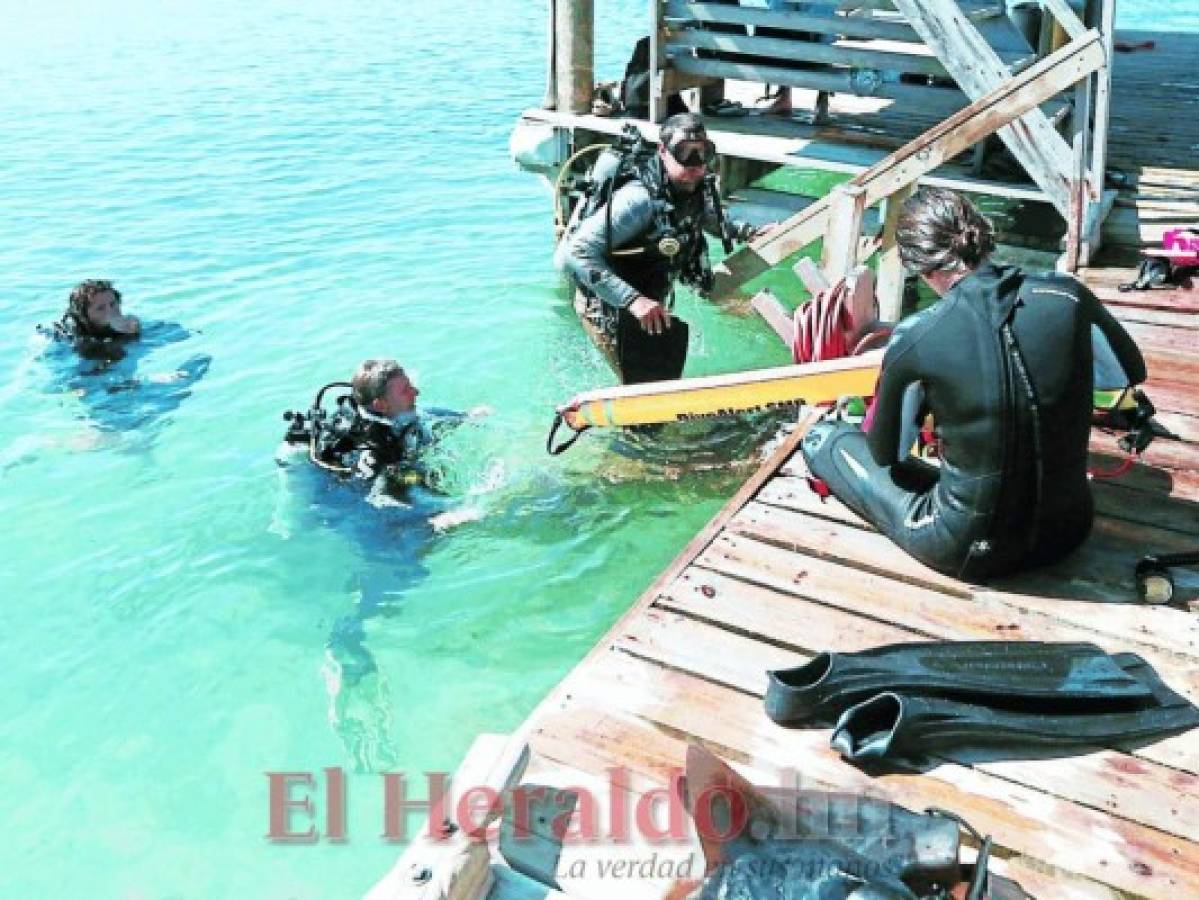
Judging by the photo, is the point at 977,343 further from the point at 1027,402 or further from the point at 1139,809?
the point at 1139,809

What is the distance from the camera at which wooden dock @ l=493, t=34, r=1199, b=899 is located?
3115 millimetres

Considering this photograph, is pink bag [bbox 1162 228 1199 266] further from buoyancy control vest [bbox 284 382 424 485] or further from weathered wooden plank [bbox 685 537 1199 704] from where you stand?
buoyancy control vest [bbox 284 382 424 485]

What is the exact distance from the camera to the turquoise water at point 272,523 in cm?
502

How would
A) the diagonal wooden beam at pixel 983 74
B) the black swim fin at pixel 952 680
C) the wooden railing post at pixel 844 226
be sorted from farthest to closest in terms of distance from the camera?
the diagonal wooden beam at pixel 983 74, the wooden railing post at pixel 844 226, the black swim fin at pixel 952 680

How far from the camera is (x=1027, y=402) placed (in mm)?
3768

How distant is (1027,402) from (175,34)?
88.4 ft

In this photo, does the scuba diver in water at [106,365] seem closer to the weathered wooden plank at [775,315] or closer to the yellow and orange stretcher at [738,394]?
the yellow and orange stretcher at [738,394]

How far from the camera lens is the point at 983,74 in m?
7.13

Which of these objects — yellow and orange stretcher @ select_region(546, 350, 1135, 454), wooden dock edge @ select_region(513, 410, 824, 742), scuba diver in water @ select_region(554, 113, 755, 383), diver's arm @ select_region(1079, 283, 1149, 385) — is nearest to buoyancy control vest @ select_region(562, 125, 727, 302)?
scuba diver in water @ select_region(554, 113, 755, 383)

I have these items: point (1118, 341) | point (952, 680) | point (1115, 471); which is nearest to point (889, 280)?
point (1115, 471)

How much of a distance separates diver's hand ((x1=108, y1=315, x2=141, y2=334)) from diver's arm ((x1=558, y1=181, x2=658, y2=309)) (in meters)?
4.23

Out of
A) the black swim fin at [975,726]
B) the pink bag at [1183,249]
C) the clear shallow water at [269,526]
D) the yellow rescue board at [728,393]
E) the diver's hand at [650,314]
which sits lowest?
the clear shallow water at [269,526]

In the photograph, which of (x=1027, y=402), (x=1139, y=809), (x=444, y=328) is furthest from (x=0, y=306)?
(x=1139, y=809)

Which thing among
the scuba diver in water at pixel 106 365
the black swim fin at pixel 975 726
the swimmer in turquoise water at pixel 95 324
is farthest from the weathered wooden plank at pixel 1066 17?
the swimmer in turquoise water at pixel 95 324
